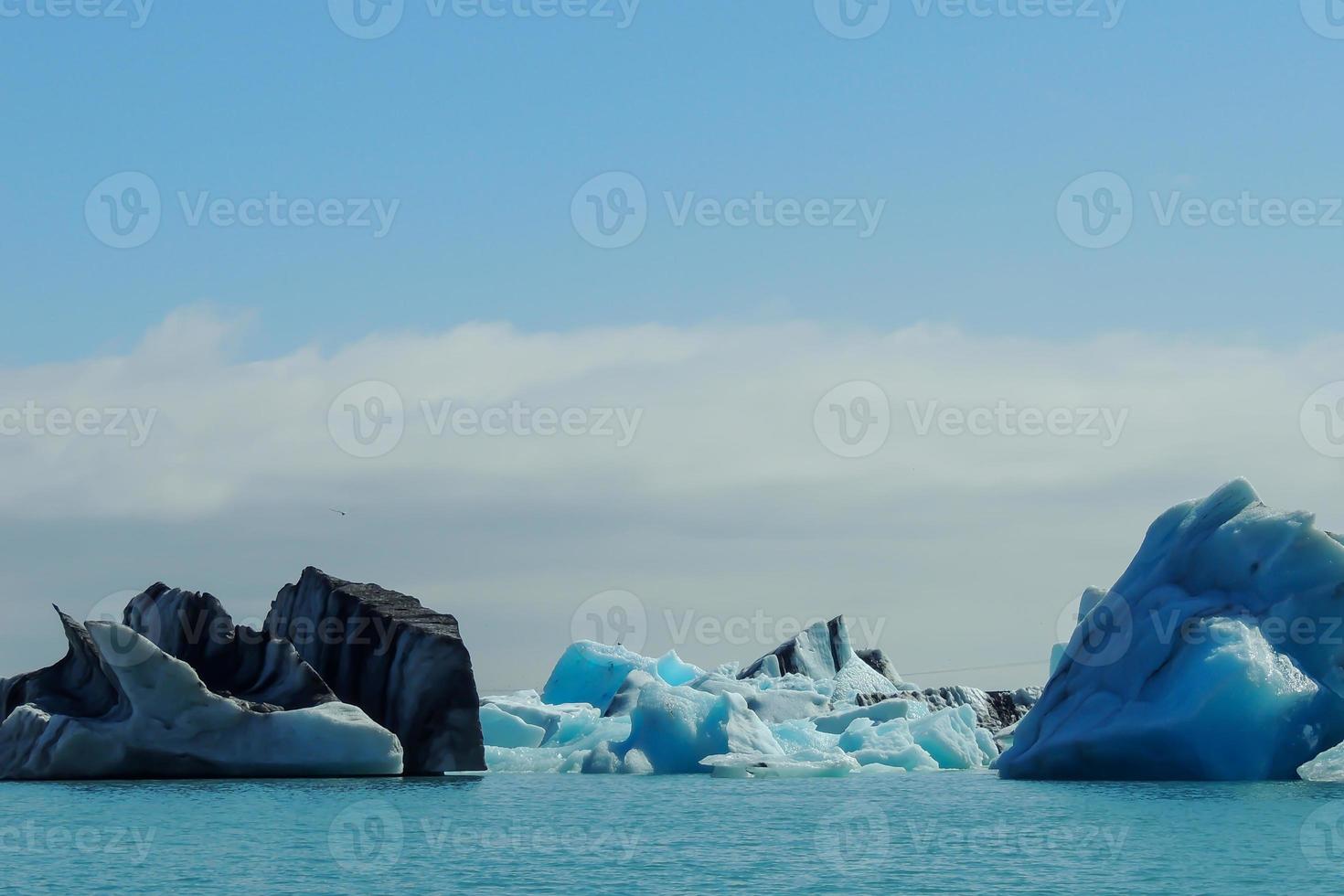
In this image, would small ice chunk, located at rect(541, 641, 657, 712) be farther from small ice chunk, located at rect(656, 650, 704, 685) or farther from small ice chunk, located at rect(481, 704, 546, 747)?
small ice chunk, located at rect(481, 704, 546, 747)

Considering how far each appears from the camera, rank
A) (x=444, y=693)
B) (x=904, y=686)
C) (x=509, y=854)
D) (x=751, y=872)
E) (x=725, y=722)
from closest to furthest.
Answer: (x=751, y=872) → (x=509, y=854) → (x=444, y=693) → (x=725, y=722) → (x=904, y=686)

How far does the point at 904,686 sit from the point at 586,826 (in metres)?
26.1

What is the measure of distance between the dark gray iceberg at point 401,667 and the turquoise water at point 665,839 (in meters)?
1.99

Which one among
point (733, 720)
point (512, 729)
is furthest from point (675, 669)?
point (733, 720)

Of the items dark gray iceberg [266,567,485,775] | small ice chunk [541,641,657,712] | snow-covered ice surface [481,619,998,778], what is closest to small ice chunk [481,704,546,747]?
snow-covered ice surface [481,619,998,778]

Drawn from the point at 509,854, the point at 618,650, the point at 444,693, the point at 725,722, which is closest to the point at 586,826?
the point at 509,854

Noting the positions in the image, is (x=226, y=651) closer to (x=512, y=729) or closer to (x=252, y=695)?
(x=252, y=695)

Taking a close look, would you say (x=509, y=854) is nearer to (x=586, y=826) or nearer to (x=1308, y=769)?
(x=586, y=826)

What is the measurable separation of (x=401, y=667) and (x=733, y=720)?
20.2ft

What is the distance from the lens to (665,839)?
17.2 m

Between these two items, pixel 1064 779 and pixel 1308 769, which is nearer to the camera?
pixel 1308 769

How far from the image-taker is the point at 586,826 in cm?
1898

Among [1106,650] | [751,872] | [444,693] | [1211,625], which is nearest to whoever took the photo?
[751,872]

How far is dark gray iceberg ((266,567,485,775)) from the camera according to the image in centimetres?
2605
